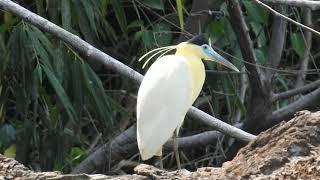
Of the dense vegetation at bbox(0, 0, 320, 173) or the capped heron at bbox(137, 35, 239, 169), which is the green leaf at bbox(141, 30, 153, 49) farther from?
the capped heron at bbox(137, 35, 239, 169)

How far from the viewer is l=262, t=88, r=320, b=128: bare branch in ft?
12.9

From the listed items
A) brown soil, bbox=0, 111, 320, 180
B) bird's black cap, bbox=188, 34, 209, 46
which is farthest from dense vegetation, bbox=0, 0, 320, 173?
brown soil, bbox=0, 111, 320, 180

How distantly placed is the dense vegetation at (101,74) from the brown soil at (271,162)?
1.20 m

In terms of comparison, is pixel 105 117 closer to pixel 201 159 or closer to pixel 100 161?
pixel 100 161

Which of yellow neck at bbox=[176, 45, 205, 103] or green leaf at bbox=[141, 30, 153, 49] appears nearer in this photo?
yellow neck at bbox=[176, 45, 205, 103]

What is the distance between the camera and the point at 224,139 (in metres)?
4.82

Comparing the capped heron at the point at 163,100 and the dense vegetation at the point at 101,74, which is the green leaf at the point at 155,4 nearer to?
the dense vegetation at the point at 101,74

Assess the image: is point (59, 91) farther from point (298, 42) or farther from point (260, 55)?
point (298, 42)

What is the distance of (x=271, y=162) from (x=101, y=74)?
284 centimetres

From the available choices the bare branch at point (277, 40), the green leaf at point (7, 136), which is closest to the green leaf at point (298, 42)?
the bare branch at point (277, 40)

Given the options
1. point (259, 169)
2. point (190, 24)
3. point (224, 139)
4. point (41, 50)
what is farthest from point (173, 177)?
point (224, 139)

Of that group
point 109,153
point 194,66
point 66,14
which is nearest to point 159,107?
point 194,66

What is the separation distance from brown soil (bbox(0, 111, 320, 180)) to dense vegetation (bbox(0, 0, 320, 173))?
120 centimetres

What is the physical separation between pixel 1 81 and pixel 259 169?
6.79 feet
